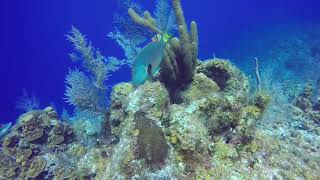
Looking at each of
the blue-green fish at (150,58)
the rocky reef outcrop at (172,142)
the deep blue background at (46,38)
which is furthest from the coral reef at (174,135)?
the deep blue background at (46,38)

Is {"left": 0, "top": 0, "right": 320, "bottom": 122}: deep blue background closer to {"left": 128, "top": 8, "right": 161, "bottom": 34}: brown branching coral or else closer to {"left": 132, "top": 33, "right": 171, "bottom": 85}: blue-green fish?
{"left": 128, "top": 8, "right": 161, "bottom": 34}: brown branching coral

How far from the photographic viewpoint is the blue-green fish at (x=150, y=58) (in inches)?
138


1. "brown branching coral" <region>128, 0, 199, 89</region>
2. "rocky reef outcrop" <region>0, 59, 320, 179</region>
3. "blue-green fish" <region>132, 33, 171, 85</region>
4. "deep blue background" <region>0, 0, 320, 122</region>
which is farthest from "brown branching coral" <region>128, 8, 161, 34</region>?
"deep blue background" <region>0, 0, 320, 122</region>

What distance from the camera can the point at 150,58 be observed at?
3510 mm

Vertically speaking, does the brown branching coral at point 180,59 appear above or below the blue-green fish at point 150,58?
above

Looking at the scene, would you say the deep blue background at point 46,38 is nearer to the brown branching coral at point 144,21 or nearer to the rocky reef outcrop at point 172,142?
the brown branching coral at point 144,21

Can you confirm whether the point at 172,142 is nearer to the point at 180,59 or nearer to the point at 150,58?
the point at 150,58

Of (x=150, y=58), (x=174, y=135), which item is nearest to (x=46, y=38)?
(x=150, y=58)

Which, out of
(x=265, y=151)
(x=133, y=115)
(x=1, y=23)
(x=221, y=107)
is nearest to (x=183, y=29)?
(x=221, y=107)

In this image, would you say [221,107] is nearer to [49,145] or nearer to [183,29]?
[183,29]

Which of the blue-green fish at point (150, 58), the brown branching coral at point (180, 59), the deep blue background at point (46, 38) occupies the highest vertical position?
the deep blue background at point (46, 38)

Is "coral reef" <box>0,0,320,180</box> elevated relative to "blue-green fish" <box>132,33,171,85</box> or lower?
lower

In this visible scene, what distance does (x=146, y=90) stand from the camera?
3584 millimetres

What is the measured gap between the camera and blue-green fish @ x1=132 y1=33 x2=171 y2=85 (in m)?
3.51
